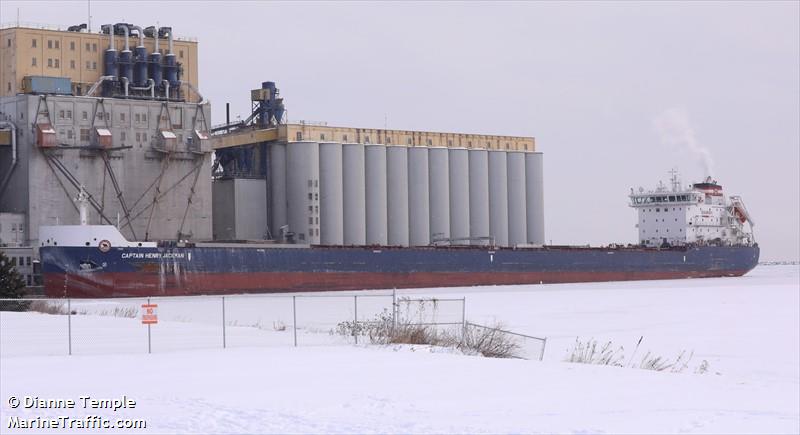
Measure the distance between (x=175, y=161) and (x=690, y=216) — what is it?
34.6m

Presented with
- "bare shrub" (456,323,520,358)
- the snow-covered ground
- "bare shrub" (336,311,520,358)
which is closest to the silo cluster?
the snow-covered ground

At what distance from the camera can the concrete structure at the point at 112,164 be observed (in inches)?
1853

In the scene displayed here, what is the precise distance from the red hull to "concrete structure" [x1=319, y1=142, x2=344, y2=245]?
4386 millimetres

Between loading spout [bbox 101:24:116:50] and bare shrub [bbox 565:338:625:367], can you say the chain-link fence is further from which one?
loading spout [bbox 101:24:116:50]

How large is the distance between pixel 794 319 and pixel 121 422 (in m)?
23.3

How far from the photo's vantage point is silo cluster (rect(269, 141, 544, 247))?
55.4m

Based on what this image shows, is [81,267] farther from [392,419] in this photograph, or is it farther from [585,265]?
[392,419]

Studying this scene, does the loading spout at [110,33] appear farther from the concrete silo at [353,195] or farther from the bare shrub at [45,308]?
the bare shrub at [45,308]

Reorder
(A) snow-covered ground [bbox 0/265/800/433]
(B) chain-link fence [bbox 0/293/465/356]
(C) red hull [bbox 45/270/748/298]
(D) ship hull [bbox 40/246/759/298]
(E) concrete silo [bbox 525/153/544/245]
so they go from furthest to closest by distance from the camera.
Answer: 1. (E) concrete silo [bbox 525/153/544/245]
2. (D) ship hull [bbox 40/246/759/298]
3. (C) red hull [bbox 45/270/748/298]
4. (B) chain-link fence [bbox 0/293/465/356]
5. (A) snow-covered ground [bbox 0/265/800/433]

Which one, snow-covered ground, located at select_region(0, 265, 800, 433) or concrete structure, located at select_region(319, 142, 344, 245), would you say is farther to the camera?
concrete structure, located at select_region(319, 142, 344, 245)

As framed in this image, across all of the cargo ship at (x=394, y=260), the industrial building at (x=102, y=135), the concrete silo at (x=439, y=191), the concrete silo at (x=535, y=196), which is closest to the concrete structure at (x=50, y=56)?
Result: the industrial building at (x=102, y=135)

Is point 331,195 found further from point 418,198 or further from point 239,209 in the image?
point 418,198

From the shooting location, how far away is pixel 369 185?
59.2 meters

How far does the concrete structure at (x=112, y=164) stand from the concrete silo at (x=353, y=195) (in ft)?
26.5
